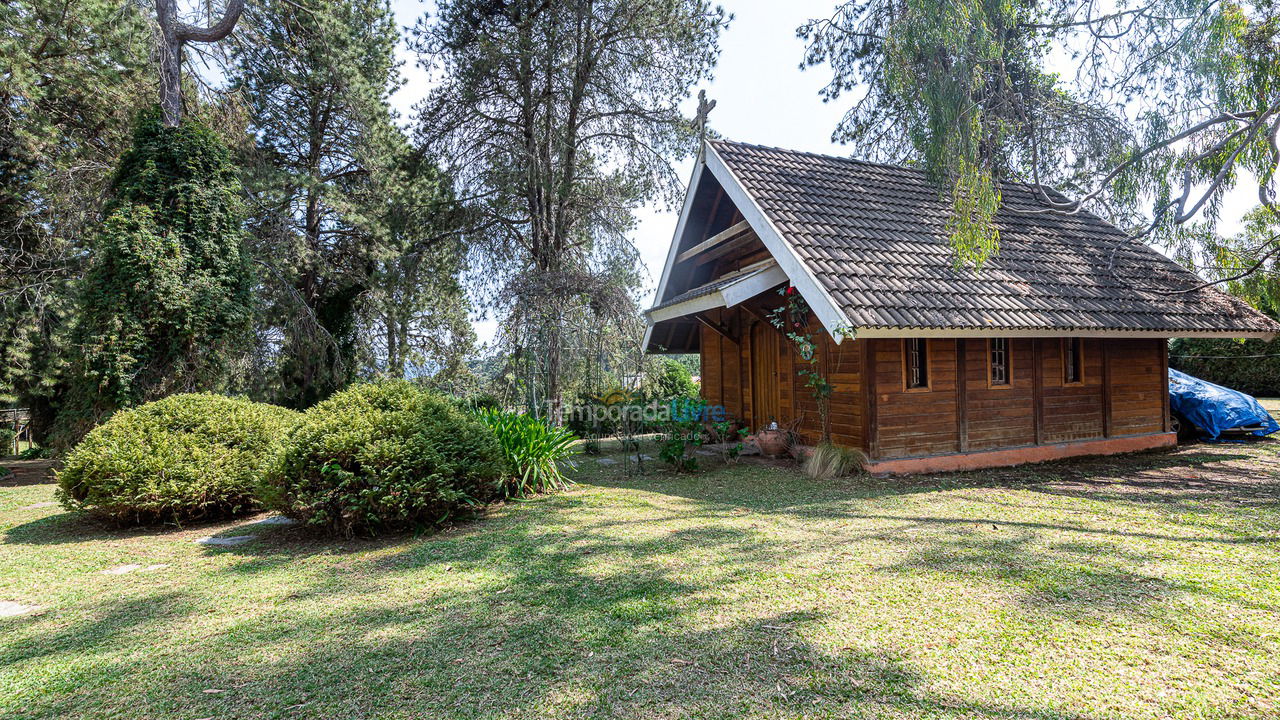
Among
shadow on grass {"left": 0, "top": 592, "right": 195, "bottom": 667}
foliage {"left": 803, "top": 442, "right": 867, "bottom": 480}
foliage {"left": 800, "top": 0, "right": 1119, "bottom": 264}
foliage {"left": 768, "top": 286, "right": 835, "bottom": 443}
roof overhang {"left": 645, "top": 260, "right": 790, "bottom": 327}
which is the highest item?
foliage {"left": 800, "top": 0, "right": 1119, "bottom": 264}

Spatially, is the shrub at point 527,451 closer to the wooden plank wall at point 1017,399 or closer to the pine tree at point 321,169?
the wooden plank wall at point 1017,399

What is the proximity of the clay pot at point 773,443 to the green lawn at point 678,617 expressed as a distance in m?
3.51

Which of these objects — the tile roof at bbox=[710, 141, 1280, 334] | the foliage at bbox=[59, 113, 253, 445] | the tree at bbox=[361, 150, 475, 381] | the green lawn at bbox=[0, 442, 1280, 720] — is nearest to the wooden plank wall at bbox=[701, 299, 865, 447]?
the tile roof at bbox=[710, 141, 1280, 334]

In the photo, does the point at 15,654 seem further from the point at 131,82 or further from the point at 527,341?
the point at 131,82

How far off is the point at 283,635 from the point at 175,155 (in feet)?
31.5

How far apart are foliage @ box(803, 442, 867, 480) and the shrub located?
3.48 m

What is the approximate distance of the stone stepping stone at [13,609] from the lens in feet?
12.8

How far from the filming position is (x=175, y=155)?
946 cm

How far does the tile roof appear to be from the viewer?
7.66m

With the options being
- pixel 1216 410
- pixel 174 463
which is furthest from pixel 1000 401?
pixel 174 463

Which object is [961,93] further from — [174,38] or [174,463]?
[174,38]

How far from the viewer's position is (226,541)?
5.68 m

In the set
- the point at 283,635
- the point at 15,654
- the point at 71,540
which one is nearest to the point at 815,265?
the point at 283,635

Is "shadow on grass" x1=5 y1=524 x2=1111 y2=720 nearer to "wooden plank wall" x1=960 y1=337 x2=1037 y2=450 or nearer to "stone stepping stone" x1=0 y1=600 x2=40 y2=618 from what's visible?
"stone stepping stone" x1=0 y1=600 x2=40 y2=618
